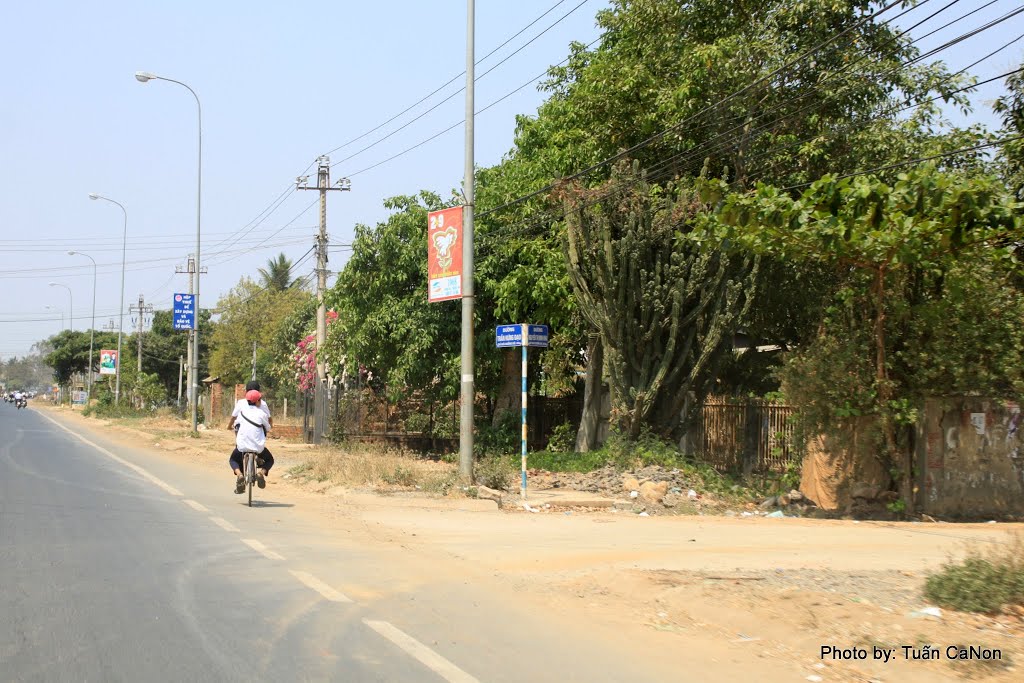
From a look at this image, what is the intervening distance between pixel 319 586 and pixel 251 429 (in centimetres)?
611

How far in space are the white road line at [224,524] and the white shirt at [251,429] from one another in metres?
1.54

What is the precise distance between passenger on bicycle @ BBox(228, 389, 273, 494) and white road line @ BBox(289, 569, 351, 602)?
5245mm

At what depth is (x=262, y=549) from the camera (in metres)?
10.0

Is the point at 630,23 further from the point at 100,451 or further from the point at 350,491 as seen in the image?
the point at 100,451

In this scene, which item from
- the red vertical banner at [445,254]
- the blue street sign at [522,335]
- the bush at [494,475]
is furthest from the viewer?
the red vertical banner at [445,254]

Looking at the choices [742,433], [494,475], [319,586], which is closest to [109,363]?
[742,433]

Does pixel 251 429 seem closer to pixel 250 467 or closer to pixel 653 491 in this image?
pixel 250 467

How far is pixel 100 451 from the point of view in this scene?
26422mm

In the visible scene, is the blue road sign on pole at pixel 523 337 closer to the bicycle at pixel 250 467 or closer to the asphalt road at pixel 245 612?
the bicycle at pixel 250 467

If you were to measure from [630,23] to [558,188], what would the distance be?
3829 millimetres

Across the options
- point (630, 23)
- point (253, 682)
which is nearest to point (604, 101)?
point (630, 23)

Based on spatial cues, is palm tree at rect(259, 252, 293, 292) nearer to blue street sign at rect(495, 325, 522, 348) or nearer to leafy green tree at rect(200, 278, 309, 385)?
leafy green tree at rect(200, 278, 309, 385)

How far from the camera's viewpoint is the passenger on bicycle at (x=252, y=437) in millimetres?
13781

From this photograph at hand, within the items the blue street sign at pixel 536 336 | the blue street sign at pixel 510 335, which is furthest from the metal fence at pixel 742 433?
the blue street sign at pixel 510 335
